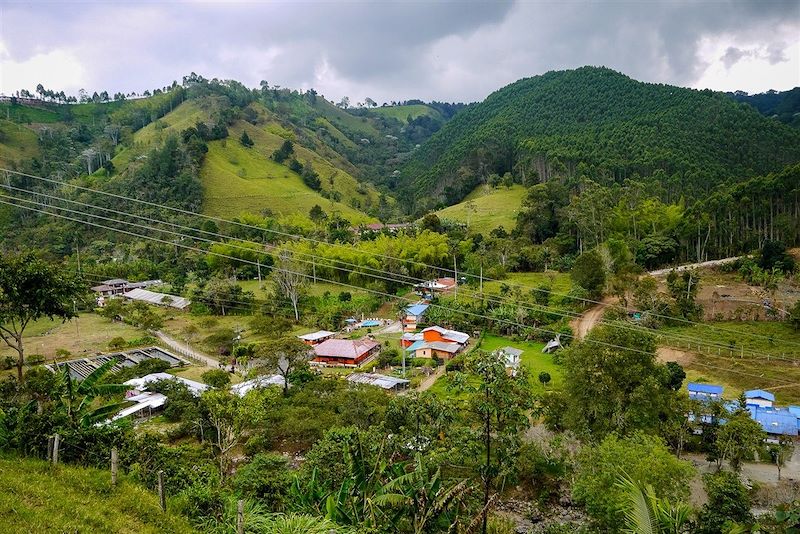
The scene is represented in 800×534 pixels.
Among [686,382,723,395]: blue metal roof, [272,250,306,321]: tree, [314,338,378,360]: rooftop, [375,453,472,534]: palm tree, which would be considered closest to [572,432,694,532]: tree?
[375,453,472,534]: palm tree

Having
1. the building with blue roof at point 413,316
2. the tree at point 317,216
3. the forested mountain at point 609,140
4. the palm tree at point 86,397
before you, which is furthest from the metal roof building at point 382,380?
the forested mountain at point 609,140

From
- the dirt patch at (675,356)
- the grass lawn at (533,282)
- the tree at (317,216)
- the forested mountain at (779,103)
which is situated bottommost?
the dirt patch at (675,356)

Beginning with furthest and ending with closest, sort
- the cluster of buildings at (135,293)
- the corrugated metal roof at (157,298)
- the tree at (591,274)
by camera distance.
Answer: the cluster of buildings at (135,293) → the corrugated metal roof at (157,298) → the tree at (591,274)

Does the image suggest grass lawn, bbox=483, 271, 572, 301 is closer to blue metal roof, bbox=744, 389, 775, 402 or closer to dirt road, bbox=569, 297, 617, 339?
dirt road, bbox=569, 297, 617, 339

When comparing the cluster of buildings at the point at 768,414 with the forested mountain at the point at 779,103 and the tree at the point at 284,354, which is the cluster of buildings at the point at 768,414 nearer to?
the tree at the point at 284,354

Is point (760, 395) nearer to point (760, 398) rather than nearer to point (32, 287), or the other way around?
point (760, 398)

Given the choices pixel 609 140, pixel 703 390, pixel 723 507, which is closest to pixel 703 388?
pixel 703 390

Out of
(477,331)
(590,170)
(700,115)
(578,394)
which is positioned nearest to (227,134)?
(590,170)
